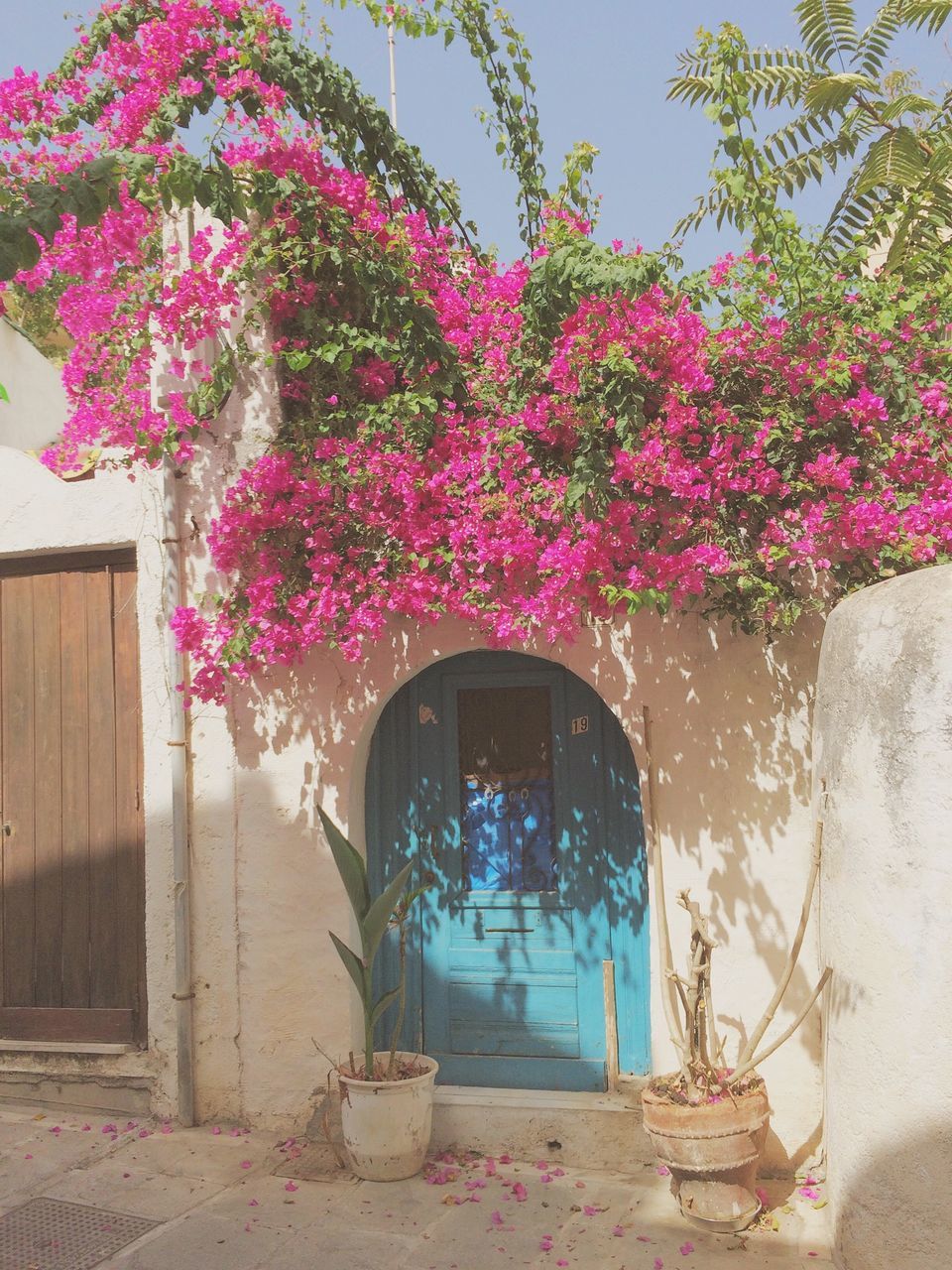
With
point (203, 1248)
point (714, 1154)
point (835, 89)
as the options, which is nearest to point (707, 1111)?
point (714, 1154)

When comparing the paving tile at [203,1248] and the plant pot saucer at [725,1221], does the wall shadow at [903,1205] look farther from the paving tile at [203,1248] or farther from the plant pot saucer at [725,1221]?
the paving tile at [203,1248]

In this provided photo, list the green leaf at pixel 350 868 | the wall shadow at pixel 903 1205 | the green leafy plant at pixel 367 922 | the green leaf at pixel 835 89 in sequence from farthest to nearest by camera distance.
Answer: the green leaf at pixel 835 89
the green leaf at pixel 350 868
the green leafy plant at pixel 367 922
the wall shadow at pixel 903 1205

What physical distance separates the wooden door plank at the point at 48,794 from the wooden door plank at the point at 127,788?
14.7 inches

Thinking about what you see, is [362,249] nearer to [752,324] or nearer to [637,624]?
[752,324]

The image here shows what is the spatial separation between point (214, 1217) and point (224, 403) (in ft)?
12.0

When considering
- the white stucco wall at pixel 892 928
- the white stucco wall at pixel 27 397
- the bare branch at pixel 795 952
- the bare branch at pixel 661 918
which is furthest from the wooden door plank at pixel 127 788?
the white stucco wall at pixel 892 928

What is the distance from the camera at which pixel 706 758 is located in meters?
4.87

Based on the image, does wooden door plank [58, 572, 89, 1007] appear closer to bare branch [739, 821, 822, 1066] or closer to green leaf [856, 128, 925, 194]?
bare branch [739, 821, 822, 1066]

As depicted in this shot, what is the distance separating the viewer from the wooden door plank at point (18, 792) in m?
5.93

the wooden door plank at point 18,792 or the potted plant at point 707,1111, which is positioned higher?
the wooden door plank at point 18,792

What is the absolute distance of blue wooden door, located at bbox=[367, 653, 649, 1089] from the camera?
5176 mm

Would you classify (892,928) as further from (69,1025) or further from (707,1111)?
(69,1025)

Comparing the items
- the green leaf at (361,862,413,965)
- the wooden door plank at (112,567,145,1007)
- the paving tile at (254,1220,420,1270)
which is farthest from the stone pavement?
the green leaf at (361,862,413,965)

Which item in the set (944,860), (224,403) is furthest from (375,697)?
(944,860)
